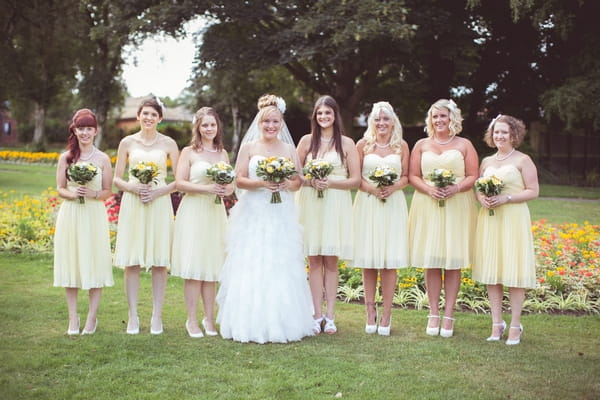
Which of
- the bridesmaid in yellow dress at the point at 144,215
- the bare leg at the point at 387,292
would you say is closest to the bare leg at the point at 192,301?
the bridesmaid in yellow dress at the point at 144,215

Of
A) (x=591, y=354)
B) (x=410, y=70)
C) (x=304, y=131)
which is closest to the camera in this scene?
(x=591, y=354)

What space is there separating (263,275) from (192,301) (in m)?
0.84

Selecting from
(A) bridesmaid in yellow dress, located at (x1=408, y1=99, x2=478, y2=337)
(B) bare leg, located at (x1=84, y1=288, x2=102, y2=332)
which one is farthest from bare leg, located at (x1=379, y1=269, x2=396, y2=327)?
(B) bare leg, located at (x1=84, y1=288, x2=102, y2=332)

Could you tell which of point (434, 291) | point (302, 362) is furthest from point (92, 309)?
point (434, 291)

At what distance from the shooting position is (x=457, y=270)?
685 centimetres

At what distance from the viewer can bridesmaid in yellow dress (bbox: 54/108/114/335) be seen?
253 inches

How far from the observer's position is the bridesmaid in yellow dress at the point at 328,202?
22.3 feet

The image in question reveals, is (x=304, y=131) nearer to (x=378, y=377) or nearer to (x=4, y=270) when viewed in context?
(x=4, y=270)

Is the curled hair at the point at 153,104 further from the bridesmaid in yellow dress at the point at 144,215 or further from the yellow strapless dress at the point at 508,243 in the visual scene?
the yellow strapless dress at the point at 508,243

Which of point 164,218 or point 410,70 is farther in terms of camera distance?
point 410,70

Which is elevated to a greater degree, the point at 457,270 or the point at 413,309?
the point at 457,270

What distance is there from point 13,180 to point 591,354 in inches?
864

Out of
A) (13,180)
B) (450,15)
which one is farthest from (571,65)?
(13,180)

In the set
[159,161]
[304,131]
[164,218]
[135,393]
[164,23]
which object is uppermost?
[164,23]
